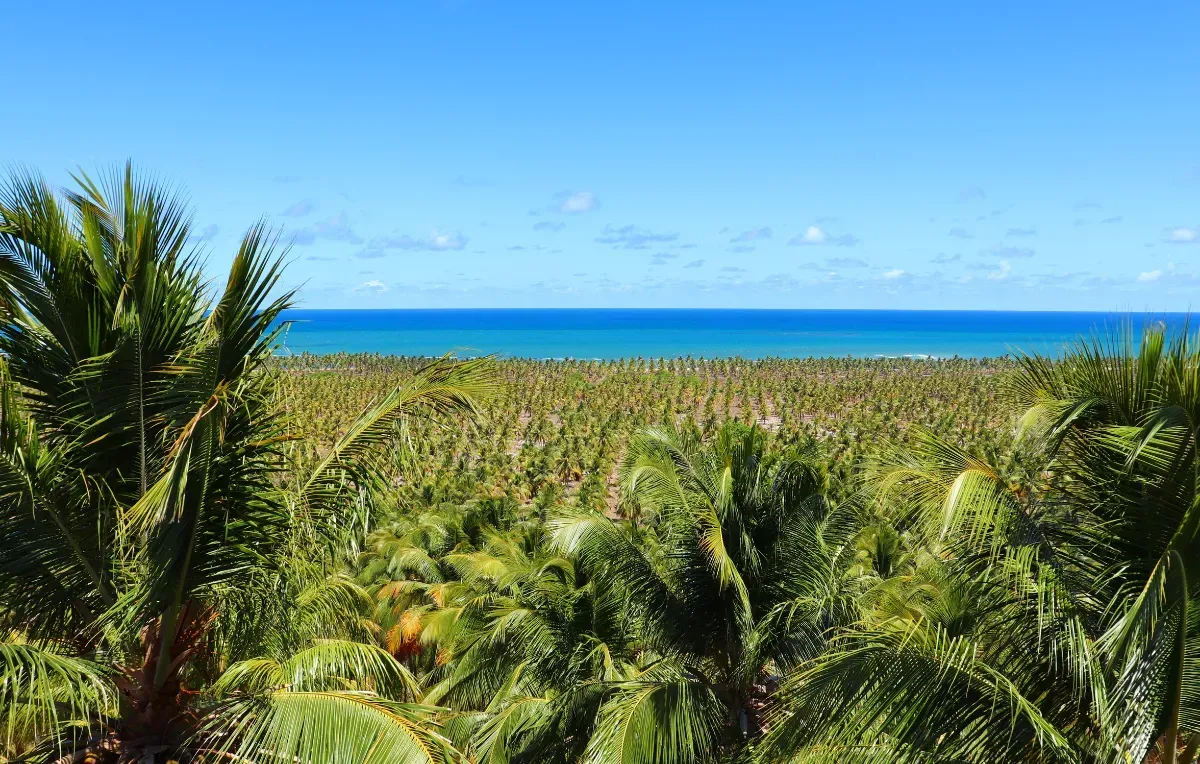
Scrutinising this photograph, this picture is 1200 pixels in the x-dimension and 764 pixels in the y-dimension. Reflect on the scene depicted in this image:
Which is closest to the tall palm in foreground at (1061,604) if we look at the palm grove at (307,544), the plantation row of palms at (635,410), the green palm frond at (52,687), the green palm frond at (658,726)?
the palm grove at (307,544)

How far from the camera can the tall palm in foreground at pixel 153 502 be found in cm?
474

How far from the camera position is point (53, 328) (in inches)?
201

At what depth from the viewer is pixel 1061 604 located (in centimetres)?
514

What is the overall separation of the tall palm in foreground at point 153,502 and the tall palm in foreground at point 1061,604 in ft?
7.99

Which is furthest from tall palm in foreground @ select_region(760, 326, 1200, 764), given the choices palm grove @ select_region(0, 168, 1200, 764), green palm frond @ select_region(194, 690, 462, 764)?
green palm frond @ select_region(194, 690, 462, 764)

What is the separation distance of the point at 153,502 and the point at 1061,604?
5110 mm

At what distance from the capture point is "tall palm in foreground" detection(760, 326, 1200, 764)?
458 centimetres

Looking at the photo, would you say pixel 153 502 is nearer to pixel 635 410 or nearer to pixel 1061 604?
pixel 1061 604

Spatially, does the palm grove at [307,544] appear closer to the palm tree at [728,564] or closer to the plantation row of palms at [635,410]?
the palm tree at [728,564]

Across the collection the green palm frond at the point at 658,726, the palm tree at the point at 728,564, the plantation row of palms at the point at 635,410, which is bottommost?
the plantation row of palms at the point at 635,410

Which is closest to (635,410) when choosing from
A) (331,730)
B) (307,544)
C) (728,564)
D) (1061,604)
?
(728,564)

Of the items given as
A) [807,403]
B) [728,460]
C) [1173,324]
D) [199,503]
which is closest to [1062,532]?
[1173,324]

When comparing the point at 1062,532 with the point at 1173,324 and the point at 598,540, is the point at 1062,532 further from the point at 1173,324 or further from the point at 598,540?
the point at 598,540

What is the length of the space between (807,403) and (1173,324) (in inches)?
2663
